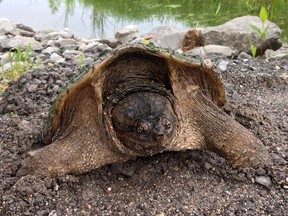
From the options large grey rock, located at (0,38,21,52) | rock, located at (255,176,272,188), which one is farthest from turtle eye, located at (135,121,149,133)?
large grey rock, located at (0,38,21,52)

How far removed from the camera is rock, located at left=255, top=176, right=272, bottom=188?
6.72ft

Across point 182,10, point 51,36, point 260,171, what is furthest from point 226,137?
point 182,10

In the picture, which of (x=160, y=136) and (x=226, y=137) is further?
(x=226, y=137)

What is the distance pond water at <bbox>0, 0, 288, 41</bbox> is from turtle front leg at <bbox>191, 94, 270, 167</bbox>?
4609 millimetres

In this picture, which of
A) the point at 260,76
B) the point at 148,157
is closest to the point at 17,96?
the point at 148,157

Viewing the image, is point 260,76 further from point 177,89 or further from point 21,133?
point 21,133

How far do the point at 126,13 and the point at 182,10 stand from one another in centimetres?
104

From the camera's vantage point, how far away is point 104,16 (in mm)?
7500

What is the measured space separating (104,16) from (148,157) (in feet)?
18.6

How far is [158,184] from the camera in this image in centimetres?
206

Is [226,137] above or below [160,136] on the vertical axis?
below

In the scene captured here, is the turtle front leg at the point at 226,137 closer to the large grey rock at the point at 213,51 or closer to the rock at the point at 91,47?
the large grey rock at the point at 213,51

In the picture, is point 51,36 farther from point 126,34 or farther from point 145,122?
point 145,122

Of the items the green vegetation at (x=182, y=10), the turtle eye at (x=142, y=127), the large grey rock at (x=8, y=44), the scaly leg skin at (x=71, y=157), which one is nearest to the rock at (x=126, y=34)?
the green vegetation at (x=182, y=10)
